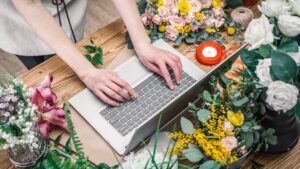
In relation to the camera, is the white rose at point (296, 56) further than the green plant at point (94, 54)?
No

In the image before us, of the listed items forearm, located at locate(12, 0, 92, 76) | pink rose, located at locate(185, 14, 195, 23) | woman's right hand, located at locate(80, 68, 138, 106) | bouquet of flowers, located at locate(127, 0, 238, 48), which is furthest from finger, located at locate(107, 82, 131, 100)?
pink rose, located at locate(185, 14, 195, 23)

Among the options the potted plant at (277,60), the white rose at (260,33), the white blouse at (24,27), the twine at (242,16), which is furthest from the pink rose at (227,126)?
the white blouse at (24,27)

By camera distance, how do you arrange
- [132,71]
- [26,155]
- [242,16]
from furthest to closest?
[242,16] → [132,71] → [26,155]

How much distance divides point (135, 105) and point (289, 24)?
0.53m

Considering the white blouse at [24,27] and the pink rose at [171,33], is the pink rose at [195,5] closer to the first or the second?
the pink rose at [171,33]

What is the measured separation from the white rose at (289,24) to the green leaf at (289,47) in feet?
0.07

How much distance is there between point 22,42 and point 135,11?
463 mm

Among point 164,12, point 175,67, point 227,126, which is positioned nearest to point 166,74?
point 175,67

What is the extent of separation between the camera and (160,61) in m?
A: 1.52

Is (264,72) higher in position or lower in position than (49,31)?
lower

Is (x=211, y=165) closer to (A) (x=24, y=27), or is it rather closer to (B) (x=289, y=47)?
(B) (x=289, y=47)

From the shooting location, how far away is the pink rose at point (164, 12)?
62.8 inches

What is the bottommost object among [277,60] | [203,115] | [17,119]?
[203,115]

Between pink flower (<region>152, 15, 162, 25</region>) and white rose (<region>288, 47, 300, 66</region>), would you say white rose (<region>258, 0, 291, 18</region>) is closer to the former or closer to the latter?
white rose (<region>288, 47, 300, 66</region>)
